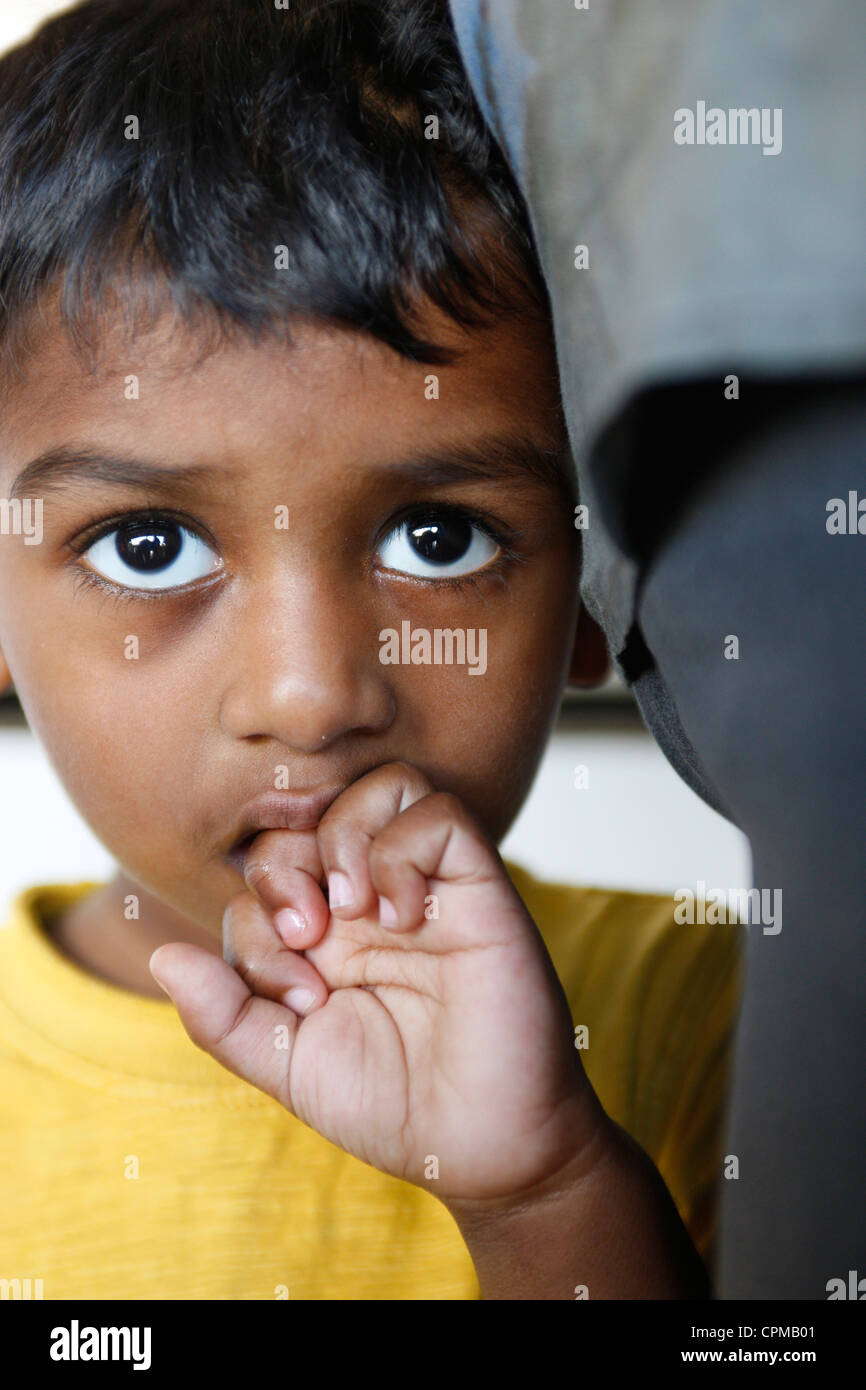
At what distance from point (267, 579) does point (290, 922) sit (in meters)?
0.18

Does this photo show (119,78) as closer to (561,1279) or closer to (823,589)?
(823,589)

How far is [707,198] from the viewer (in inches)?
12.4

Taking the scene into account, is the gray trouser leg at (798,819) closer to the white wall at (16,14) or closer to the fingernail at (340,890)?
the fingernail at (340,890)

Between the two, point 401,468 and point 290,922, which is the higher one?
point 401,468

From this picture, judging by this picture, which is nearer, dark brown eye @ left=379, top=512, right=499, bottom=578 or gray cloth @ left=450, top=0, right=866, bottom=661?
gray cloth @ left=450, top=0, right=866, bottom=661

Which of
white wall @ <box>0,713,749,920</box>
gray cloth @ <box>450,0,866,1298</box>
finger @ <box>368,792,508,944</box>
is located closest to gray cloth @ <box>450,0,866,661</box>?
gray cloth @ <box>450,0,866,1298</box>

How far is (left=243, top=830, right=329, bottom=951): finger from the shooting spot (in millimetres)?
644

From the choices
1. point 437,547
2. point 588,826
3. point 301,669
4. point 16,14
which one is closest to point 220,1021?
point 301,669

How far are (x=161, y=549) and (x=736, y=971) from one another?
60 centimetres

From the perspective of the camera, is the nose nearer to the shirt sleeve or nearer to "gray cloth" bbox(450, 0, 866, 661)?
"gray cloth" bbox(450, 0, 866, 661)

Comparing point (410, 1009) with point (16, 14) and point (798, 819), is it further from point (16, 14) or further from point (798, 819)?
point (16, 14)

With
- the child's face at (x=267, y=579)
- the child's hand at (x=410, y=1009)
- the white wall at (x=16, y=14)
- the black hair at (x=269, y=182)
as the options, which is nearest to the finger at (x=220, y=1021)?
the child's hand at (x=410, y=1009)

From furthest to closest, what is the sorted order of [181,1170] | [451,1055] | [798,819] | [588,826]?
[588,826] → [181,1170] → [451,1055] → [798,819]
